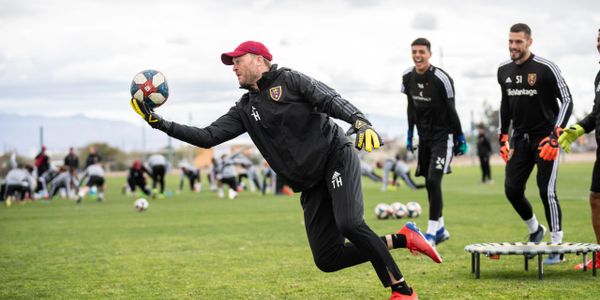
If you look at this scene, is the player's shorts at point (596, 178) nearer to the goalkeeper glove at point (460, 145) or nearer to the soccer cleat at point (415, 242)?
the soccer cleat at point (415, 242)

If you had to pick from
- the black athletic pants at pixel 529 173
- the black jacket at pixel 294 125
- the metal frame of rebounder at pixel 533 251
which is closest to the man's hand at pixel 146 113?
the black jacket at pixel 294 125

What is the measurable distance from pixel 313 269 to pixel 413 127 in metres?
3.28

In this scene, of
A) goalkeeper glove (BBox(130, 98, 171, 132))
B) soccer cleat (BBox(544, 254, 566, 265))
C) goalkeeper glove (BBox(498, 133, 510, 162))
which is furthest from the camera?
goalkeeper glove (BBox(498, 133, 510, 162))

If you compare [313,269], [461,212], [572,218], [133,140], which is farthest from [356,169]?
[133,140]

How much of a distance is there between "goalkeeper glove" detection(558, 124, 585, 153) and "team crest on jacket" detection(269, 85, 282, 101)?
3404 mm

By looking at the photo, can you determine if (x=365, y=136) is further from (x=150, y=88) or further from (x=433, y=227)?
(x=433, y=227)

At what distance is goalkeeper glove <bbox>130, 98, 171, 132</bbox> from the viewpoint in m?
6.90

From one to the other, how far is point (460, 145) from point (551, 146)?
2.89m

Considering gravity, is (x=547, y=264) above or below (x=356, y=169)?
below

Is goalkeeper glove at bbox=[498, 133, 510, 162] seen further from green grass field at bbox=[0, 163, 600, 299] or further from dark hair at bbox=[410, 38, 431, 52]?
dark hair at bbox=[410, 38, 431, 52]

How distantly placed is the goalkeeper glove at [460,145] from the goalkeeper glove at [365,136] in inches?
206

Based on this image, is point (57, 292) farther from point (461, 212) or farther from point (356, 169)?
point (461, 212)

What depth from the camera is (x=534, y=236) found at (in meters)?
10.0

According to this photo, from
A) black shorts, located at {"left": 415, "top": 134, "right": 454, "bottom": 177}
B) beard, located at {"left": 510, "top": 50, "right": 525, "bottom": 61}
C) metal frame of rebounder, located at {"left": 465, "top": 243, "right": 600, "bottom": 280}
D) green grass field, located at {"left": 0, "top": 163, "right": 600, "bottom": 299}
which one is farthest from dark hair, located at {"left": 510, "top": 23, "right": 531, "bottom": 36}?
green grass field, located at {"left": 0, "top": 163, "right": 600, "bottom": 299}
